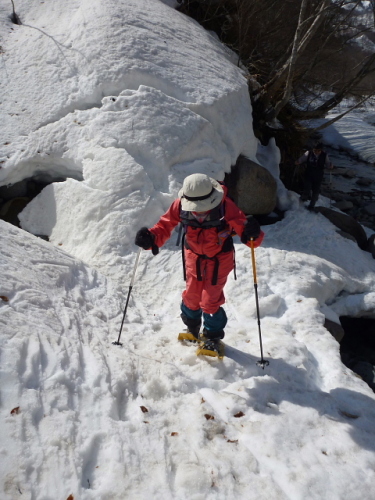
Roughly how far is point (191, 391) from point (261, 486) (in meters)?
1.11

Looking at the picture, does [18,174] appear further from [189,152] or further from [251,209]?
[251,209]

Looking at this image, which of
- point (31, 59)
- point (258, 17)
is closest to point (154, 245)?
point (31, 59)

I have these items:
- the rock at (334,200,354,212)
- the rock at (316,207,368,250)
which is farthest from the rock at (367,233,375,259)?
the rock at (334,200,354,212)

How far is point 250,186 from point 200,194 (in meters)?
5.07

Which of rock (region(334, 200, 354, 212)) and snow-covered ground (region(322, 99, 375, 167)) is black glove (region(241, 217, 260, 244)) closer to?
rock (region(334, 200, 354, 212))

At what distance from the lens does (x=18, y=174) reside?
22.9 ft

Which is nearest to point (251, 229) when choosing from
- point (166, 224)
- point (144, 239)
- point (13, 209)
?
point (166, 224)

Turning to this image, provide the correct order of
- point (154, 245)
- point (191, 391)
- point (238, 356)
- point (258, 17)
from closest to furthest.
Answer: point (191, 391), point (154, 245), point (238, 356), point (258, 17)

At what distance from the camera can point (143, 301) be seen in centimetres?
561

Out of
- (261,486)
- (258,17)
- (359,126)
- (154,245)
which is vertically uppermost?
(258,17)

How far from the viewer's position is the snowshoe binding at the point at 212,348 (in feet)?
13.8

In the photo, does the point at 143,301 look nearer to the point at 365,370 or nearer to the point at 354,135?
the point at 365,370

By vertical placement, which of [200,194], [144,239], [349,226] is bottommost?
[349,226]

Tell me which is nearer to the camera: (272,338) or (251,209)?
(272,338)
